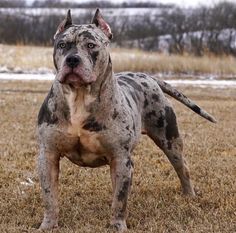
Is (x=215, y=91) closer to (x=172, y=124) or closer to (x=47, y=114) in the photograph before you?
(x=172, y=124)

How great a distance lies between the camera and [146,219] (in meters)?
5.91

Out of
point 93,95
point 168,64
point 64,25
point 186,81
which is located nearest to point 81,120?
point 93,95

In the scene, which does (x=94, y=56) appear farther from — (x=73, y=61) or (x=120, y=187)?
(x=120, y=187)

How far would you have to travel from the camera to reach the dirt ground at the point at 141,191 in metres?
5.77

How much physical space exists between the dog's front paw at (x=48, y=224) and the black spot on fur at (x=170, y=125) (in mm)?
1593

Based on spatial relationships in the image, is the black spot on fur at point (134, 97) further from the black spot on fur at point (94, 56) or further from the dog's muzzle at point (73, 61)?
the dog's muzzle at point (73, 61)

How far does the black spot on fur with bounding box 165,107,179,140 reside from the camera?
21.5 feet

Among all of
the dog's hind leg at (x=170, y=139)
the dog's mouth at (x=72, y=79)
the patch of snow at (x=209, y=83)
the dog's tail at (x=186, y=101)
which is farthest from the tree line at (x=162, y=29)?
the dog's mouth at (x=72, y=79)

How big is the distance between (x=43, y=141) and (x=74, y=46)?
85 centimetres

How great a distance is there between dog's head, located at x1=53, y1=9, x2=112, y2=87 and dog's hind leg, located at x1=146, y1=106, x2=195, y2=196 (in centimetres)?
134

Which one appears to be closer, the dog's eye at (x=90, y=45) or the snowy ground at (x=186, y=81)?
the dog's eye at (x=90, y=45)

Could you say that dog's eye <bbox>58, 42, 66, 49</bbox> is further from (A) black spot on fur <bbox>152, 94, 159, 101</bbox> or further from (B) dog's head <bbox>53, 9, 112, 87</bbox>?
(A) black spot on fur <bbox>152, 94, 159, 101</bbox>

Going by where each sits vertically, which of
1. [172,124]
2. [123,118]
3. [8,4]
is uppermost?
[123,118]

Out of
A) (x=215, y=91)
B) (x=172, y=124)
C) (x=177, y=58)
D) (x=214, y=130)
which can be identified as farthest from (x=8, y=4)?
(x=172, y=124)
